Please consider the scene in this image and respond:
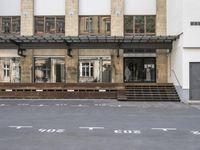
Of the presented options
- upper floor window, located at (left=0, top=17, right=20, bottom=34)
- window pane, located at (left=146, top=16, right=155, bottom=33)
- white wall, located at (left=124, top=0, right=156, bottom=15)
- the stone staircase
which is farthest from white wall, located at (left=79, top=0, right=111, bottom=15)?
the stone staircase

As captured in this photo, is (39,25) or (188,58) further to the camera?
(39,25)

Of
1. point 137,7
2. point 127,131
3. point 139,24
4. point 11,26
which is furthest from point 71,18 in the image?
point 127,131

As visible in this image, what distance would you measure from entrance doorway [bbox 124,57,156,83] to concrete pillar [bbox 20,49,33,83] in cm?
778

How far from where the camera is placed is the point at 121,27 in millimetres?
33375

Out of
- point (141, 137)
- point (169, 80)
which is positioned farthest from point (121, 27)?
point (141, 137)

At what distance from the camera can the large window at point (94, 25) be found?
3372cm

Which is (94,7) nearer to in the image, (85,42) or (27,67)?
(85,42)

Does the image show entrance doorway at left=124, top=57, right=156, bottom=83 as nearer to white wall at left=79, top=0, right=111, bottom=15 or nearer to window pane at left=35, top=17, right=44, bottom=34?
white wall at left=79, top=0, right=111, bottom=15

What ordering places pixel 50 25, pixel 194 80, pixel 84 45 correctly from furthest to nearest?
1. pixel 50 25
2. pixel 84 45
3. pixel 194 80

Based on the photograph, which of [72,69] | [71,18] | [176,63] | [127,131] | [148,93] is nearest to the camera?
[127,131]

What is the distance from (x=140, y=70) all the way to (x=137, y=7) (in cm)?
520

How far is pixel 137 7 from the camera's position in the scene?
3372 centimetres

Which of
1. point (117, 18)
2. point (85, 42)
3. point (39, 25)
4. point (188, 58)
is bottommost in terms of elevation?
point (188, 58)

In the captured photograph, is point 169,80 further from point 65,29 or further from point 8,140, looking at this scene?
point 8,140
